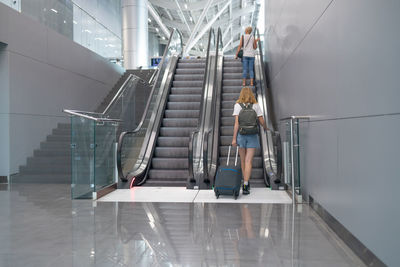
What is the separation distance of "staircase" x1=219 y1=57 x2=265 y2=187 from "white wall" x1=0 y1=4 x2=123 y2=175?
15.3 feet

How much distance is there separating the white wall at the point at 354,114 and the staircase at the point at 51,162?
5666mm

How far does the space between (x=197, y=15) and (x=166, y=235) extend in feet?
98.8

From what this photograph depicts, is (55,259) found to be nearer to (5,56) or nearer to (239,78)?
(5,56)

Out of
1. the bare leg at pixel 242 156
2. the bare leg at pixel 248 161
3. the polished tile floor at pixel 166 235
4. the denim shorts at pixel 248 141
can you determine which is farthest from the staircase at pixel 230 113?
the polished tile floor at pixel 166 235

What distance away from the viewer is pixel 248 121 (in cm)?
634

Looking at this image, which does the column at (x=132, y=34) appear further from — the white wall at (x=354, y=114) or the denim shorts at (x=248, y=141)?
the white wall at (x=354, y=114)

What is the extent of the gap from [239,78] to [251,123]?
5.75 metres

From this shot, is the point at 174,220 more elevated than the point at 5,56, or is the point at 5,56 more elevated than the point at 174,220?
the point at 5,56

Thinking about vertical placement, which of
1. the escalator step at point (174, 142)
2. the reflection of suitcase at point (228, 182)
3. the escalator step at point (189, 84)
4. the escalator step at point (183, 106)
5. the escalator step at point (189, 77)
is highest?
the escalator step at point (189, 77)

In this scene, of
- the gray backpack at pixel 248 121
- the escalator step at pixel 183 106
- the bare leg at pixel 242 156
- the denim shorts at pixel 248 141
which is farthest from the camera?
the escalator step at pixel 183 106

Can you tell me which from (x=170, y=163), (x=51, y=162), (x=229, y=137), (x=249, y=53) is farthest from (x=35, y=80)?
(x=249, y=53)

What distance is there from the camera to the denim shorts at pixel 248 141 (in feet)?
21.1

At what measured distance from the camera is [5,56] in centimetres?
877

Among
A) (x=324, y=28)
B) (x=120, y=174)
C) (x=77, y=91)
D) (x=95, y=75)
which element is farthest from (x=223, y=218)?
(x=95, y=75)
